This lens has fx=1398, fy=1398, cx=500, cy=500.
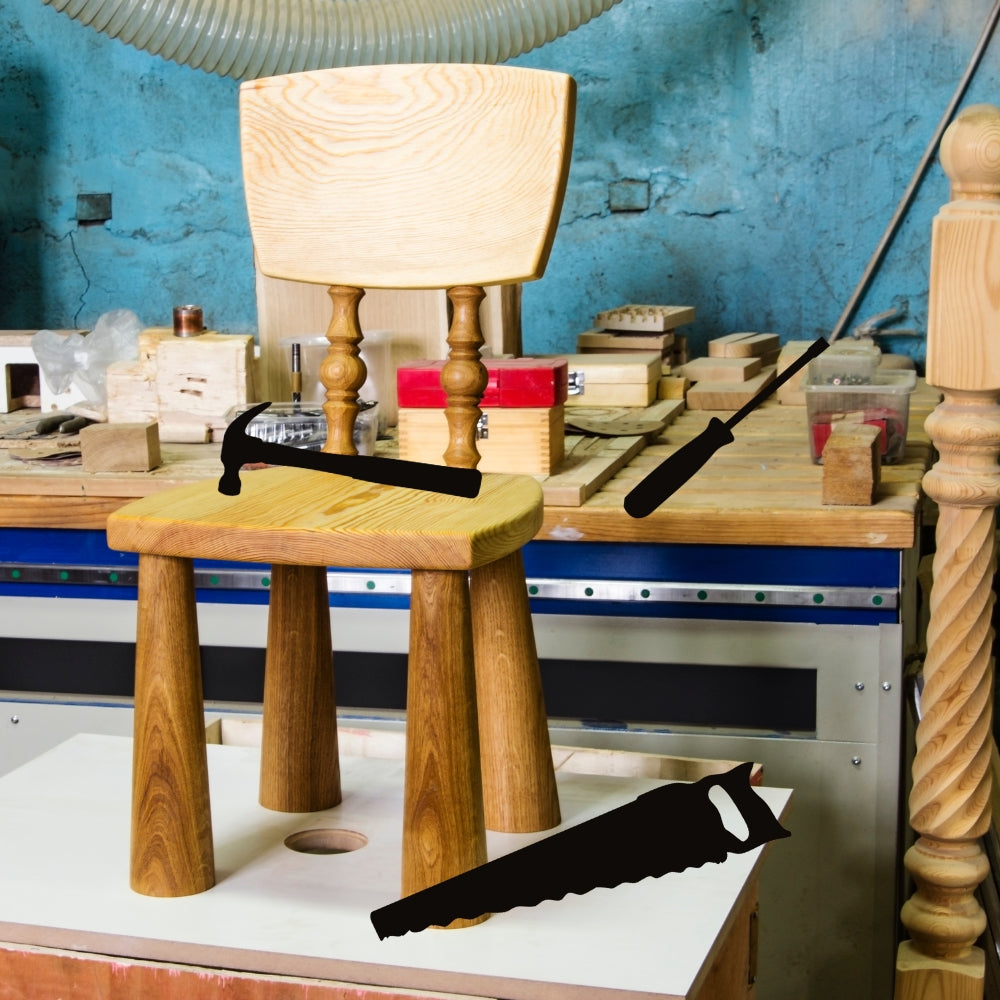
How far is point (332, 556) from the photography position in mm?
1124

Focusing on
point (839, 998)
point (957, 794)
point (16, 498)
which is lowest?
point (839, 998)

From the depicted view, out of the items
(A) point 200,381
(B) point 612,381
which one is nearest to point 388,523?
(A) point 200,381

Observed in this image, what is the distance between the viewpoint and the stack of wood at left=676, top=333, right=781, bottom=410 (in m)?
2.67

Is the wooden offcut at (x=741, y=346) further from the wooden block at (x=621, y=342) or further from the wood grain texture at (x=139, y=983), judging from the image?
the wood grain texture at (x=139, y=983)

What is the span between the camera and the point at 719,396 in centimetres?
266

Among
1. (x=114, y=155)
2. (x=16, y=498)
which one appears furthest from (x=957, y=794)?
(x=114, y=155)

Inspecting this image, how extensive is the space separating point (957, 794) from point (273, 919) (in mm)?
799

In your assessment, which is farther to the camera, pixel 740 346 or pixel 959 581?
pixel 740 346

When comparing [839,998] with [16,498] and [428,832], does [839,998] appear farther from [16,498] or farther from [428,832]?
[16,498]

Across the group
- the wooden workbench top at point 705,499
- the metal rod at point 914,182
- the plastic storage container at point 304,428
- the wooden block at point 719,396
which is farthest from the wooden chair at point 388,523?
the metal rod at point 914,182

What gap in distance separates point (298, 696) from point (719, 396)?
1.45 m

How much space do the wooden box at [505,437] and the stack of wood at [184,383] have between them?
460 millimetres

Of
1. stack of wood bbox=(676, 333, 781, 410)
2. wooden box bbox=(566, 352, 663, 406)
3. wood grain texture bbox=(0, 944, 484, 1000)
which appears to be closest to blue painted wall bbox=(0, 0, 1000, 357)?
stack of wood bbox=(676, 333, 781, 410)

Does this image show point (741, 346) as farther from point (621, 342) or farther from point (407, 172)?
point (407, 172)
